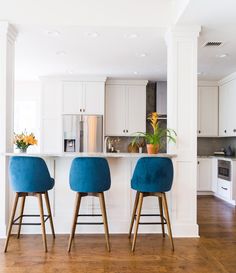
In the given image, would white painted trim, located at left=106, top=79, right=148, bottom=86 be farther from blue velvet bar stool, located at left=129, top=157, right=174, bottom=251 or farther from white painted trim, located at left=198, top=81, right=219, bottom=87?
blue velvet bar stool, located at left=129, top=157, right=174, bottom=251

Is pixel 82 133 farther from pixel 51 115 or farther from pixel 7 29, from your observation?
pixel 7 29

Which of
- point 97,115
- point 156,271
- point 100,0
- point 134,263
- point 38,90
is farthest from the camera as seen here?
point 38,90

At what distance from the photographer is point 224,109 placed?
6.08 metres

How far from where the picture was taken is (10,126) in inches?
137

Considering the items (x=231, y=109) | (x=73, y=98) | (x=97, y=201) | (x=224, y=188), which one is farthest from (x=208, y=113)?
(x=97, y=201)

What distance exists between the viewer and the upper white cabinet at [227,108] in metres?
5.69

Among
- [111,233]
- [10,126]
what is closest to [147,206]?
[111,233]

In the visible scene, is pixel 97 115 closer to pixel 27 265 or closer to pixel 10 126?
pixel 10 126

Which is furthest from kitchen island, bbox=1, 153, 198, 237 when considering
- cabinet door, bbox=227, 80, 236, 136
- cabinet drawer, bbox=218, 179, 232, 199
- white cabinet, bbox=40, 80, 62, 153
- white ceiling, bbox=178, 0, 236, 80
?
cabinet door, bbox=227, 80, 236, 136

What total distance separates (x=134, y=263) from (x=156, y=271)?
0.79ft

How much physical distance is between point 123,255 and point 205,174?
3.78m

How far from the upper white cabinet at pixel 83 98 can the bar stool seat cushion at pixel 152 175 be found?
3.34 meters

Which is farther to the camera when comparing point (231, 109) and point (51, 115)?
point (51, 115)

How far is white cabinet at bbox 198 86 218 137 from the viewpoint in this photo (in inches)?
250
